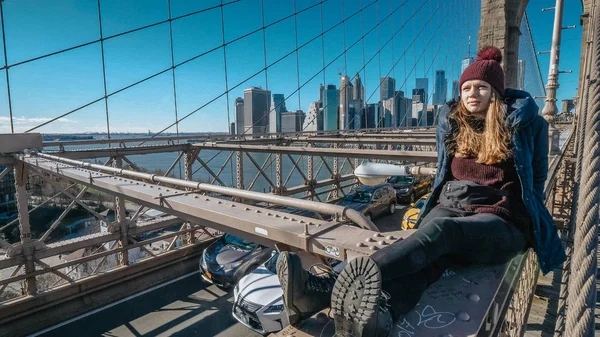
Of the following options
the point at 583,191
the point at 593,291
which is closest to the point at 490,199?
the point at 583,191

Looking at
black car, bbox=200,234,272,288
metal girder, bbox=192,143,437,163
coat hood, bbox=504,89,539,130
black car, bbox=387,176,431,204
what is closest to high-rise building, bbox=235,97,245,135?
metal girder, bbox=192,143,437,163

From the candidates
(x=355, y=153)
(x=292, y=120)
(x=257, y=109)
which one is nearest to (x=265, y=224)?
(x=355, y=153)

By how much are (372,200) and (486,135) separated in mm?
10241

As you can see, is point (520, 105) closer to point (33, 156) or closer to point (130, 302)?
point (33, 156)

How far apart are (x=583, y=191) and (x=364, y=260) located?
76cm

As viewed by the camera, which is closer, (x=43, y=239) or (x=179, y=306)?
(x=43, y=239)

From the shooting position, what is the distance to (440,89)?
30.5 metres

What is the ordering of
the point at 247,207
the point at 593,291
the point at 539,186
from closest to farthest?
the point at 593,291 → the point at 539,186 → the point at 247,207

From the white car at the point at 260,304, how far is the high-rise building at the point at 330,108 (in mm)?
14194

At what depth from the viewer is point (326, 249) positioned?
1.75 m

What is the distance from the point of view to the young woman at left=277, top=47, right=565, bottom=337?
4.35ft

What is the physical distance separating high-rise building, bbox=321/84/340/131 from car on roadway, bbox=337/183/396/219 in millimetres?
7545

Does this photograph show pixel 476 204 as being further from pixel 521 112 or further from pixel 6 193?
pixel 6 193

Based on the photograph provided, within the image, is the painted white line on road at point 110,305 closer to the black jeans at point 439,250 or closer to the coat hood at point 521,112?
Result: the black jeans at point 439,250
